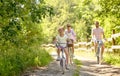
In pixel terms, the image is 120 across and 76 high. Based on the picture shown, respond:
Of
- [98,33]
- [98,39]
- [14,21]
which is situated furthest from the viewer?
[98,39]

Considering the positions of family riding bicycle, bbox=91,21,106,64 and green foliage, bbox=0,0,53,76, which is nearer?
green foliage, bbox=0,0,53,76

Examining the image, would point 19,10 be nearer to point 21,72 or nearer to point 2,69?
point 2,69

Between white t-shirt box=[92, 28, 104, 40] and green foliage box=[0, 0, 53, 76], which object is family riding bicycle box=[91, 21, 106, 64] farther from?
green foliage box=[0, 0, 53, 76]

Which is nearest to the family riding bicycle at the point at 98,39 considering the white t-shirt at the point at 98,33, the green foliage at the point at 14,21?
the white t-shirt at the point at 98,33

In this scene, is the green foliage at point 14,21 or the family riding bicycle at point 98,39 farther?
the family riding bicycle at point 98,39

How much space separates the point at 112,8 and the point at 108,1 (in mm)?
425

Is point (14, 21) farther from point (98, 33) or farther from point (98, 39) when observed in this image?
point (98, 39)

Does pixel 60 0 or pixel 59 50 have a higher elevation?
pixel 60 0

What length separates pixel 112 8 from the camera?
16984 millimetres

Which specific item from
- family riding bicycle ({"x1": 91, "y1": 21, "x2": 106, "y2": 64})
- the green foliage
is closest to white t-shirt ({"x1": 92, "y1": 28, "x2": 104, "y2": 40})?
family riding bicycle ({"x1": 91, "y1": 21, "x2": 106, "y2": 64})

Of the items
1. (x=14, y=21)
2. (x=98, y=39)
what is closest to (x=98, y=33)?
(x=98, y=39)

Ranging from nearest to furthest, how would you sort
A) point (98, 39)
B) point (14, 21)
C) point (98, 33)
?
point (14, 21) < point (98, 33) < point (98, 39)

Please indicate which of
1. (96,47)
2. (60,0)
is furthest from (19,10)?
(60,0)

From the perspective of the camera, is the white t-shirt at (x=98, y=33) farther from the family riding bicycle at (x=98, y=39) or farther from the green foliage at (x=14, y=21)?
the green foliage at (x=14, y=21)
